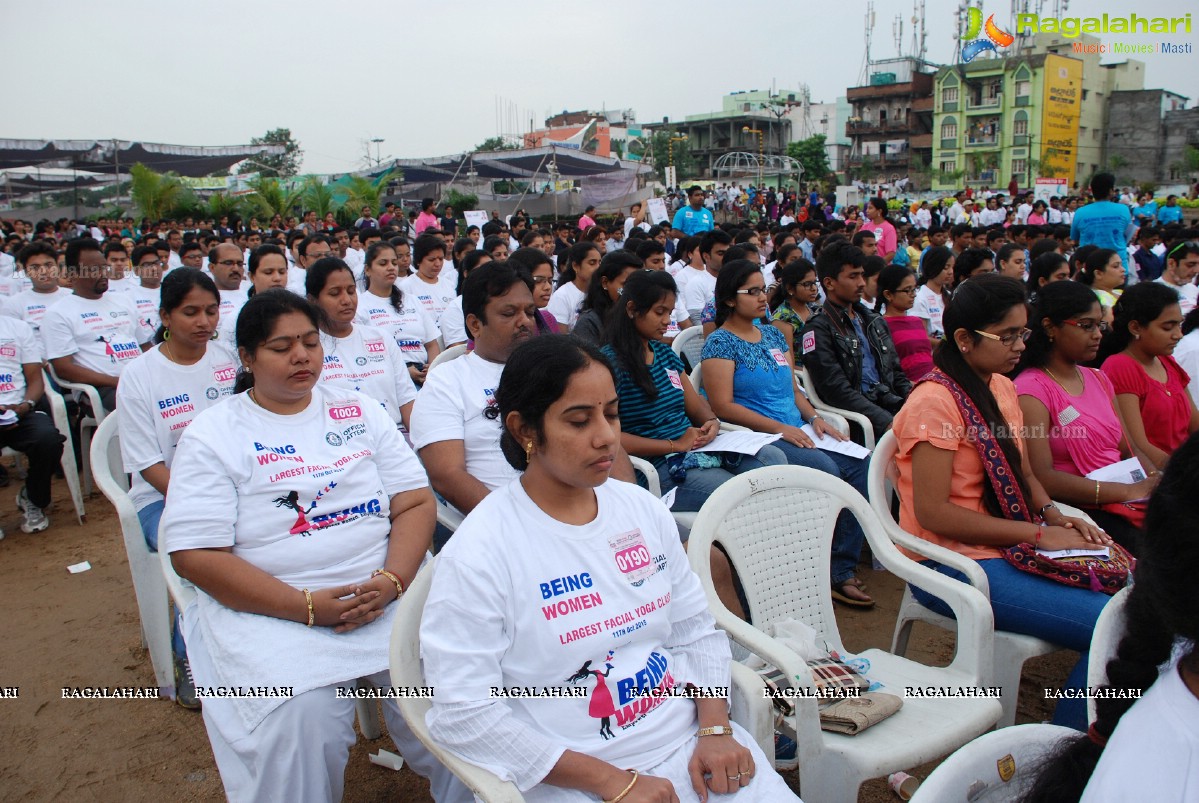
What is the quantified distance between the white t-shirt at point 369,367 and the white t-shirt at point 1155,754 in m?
3.33

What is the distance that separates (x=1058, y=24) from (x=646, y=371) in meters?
52.7

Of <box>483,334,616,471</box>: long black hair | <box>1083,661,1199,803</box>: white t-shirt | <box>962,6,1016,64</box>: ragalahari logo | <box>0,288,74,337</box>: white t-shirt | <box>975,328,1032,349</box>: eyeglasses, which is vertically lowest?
<box>1083,661,1199,803</box>: white t-shirt

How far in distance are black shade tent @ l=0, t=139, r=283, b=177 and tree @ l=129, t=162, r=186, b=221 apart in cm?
67

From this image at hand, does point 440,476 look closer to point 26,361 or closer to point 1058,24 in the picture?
point 26,361

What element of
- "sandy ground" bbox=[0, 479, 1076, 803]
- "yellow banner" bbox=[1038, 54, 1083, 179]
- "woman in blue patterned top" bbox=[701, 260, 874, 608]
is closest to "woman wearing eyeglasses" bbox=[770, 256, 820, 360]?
"woman in blue patterned top" bbox=[701, 260, 874, 608]

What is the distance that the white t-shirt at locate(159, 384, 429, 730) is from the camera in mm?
2143

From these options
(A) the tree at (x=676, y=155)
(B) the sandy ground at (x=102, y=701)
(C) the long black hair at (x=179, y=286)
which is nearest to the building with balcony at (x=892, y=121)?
(A) the tree at (x=676, y=155)

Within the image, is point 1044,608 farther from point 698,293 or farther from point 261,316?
point 698,293

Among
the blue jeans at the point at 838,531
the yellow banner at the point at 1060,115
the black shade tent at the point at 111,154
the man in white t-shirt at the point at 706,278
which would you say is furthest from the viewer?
the yellow banner at the point at 1060,115

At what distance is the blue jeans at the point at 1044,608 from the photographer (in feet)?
7.95

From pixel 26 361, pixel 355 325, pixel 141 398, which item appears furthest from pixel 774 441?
pixel 26 361

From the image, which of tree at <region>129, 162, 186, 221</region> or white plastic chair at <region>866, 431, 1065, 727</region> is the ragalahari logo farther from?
white plastic chair at <region>866, 431, 1065, 727</region>

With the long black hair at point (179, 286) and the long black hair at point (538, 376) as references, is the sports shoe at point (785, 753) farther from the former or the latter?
the long black hair at point (179, 286)

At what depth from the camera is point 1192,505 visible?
1101mm
